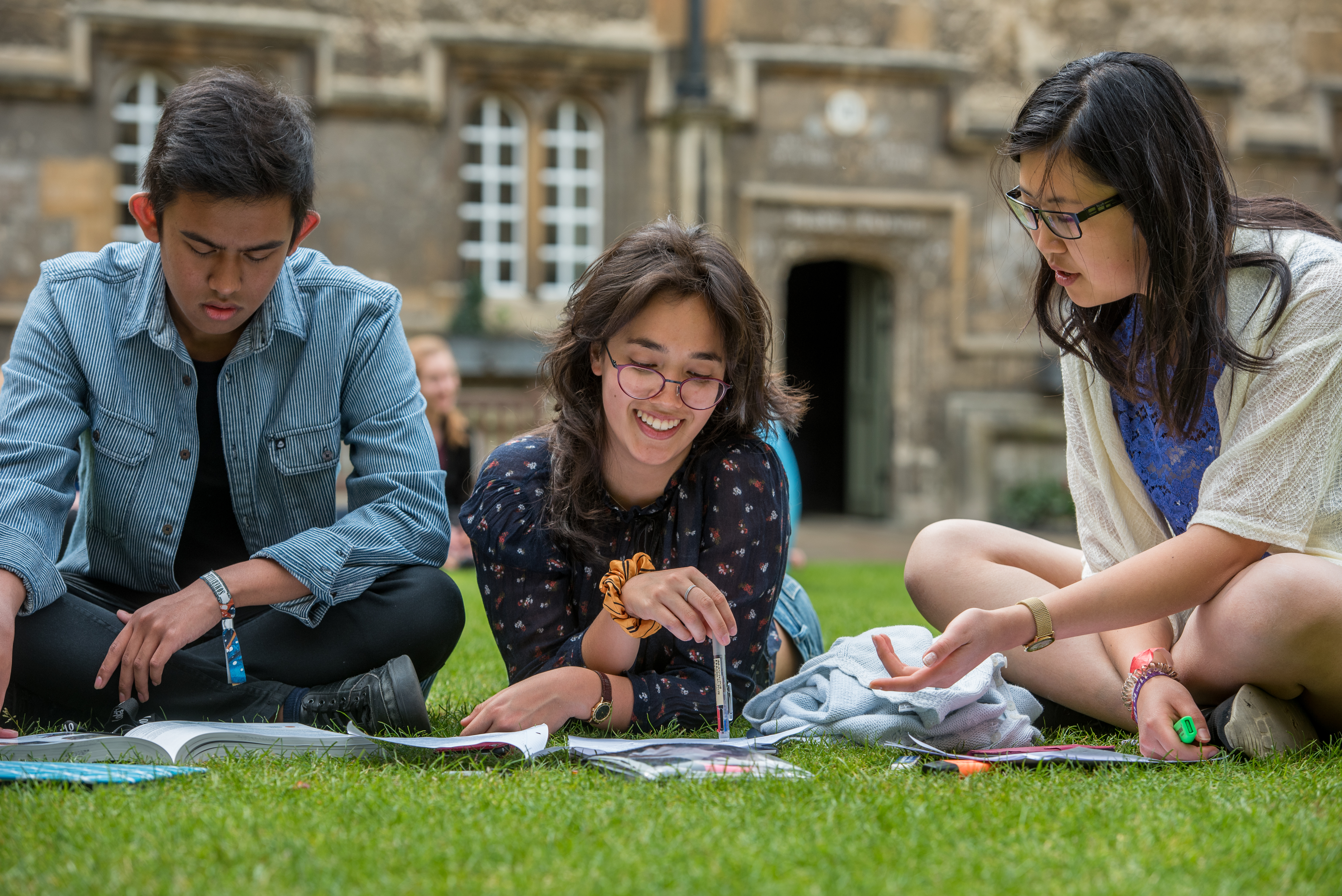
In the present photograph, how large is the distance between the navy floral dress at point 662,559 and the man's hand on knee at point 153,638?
0.59 m

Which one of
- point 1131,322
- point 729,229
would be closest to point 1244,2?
point 729,229

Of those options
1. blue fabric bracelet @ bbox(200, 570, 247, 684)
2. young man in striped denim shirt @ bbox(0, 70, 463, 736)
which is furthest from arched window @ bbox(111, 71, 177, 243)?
blue fabric bracelet @ bbox(200, 570, 247, 684)

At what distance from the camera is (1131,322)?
282 cm

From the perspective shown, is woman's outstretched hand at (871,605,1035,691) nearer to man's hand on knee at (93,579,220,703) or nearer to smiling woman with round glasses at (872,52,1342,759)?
smiling woman with round glasses at (872,52,1342,759)

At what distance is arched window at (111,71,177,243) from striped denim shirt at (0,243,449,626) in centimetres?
903

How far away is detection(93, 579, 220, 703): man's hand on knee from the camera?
2580 mm

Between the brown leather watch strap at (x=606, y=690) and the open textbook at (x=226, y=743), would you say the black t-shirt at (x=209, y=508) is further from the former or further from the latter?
the brown leather watch strap at (x=606, y=690)

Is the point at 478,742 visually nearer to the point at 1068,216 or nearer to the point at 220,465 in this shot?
the point at 220,465

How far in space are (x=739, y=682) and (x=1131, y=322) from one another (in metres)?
1.13

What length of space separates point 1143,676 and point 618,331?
1.27 meters

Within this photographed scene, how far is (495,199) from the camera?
11.9m

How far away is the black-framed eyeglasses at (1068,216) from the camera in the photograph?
2.55 metres

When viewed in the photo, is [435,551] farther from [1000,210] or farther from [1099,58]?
[1000,210]

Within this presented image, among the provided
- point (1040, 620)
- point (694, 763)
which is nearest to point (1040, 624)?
point (1040, 620)
